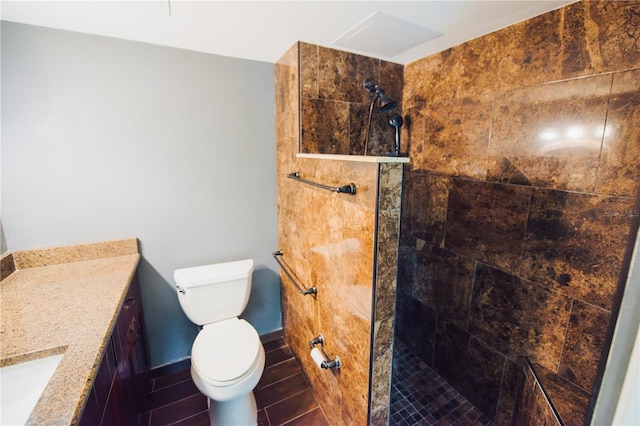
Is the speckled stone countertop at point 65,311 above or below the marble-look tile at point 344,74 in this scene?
below

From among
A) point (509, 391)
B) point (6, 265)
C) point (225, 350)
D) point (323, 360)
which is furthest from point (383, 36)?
point (6, 265)

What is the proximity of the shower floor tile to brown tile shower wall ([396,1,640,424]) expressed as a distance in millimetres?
A: 72

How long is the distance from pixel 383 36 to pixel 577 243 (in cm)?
146

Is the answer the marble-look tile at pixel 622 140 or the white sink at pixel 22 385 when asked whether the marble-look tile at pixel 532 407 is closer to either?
the marble-look tile at pixel 622 140

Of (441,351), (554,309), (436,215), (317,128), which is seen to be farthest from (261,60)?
(441,351)

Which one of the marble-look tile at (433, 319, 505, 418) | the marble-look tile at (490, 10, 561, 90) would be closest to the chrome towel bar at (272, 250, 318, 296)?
the marble-look tile at (433, 319, 505, 418)

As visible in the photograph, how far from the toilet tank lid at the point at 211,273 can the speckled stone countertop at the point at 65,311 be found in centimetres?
29

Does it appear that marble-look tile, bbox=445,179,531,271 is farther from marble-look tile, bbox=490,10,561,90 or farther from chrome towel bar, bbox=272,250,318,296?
chrome towel bar, bbox=272,250,318,296

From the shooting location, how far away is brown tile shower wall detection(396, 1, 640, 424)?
1.18m

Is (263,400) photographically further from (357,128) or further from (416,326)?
(357,128)

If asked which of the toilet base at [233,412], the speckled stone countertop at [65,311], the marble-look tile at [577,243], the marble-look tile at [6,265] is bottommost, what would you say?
the toilet base at [233,412]

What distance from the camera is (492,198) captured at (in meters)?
1.61

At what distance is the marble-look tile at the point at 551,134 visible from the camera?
1220 mm

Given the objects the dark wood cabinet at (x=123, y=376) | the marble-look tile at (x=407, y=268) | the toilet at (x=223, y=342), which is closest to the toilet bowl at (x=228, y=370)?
the toilet at (x=223, y=342)
